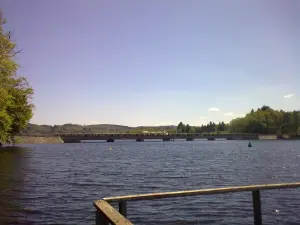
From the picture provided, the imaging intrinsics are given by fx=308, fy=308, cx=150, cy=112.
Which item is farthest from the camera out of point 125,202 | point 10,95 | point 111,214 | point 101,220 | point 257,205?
point 10,95

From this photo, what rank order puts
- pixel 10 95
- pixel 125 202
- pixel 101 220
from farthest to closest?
pixel 10 95
pixel 125 202
pixel 101 220

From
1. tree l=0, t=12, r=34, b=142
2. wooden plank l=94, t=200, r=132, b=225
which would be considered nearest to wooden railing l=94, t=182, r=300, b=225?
wooden plank l=94, t=200, r=132, b=225

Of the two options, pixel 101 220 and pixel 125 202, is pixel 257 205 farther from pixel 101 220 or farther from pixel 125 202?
pixel 101 220

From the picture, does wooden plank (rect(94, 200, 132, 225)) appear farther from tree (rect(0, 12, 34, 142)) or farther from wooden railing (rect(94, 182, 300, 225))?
tree (rect(0, 12, 34, 142))

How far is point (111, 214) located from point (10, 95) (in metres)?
41.6

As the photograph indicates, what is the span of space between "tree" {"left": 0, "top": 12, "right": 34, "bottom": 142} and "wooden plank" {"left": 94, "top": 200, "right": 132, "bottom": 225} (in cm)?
3262

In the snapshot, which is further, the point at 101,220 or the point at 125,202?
the point at 125,202

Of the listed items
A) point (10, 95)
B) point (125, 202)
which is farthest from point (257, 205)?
point (10, 95)

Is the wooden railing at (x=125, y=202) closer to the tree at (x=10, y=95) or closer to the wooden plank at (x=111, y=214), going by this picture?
the wooden plank at (x=111, y=214)

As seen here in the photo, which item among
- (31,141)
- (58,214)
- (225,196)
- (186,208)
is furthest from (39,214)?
(31,141)

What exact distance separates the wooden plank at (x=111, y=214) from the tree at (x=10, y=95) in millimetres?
32617

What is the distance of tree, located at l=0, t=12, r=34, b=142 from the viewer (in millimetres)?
35000

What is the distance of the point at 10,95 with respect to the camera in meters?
42.1

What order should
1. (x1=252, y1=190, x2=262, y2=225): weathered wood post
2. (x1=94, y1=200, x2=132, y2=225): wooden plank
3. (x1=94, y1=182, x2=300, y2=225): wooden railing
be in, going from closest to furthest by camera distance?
1. (x1=94, y1=200, x2=132, y2=225): wooden plank
2. (x1=94, y1=182, x2=300, y2=225): wooden railing
3. (x1=252, y1=190, x2=262, y2=225): weathered wood post
